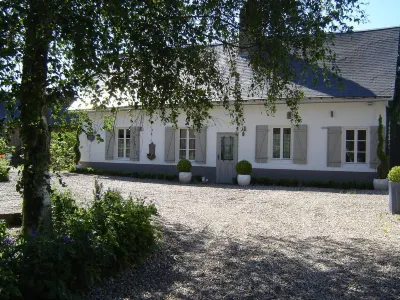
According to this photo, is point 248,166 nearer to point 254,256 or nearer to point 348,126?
point 348,126

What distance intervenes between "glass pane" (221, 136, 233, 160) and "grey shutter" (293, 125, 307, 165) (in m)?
2.37

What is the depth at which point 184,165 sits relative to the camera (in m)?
15.4

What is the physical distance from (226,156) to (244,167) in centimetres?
136

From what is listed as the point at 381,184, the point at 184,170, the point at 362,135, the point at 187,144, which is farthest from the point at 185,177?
the point at 381,184

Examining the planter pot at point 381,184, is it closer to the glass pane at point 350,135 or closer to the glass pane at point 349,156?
the glass pane at point 349,156

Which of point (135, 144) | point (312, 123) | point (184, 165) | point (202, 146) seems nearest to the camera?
point (312, 123)

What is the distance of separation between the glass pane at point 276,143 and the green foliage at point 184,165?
3106mm

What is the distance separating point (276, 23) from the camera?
5.00 m

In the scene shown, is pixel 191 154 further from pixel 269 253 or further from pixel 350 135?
pixel 269 253

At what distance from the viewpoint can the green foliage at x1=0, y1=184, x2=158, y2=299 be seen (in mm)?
3344

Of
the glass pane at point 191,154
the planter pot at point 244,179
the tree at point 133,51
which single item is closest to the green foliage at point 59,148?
the tree at point 133,51

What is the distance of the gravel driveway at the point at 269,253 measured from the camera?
425 centimetres

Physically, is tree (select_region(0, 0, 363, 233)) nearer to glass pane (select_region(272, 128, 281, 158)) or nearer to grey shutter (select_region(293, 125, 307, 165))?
grey shutter (select_region(293, 125, 307, 165))

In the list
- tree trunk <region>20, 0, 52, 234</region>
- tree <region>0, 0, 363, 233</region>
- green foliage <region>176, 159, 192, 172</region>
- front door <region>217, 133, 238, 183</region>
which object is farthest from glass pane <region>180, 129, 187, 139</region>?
tree trunk <region>20, 0, 52, 234</region>
